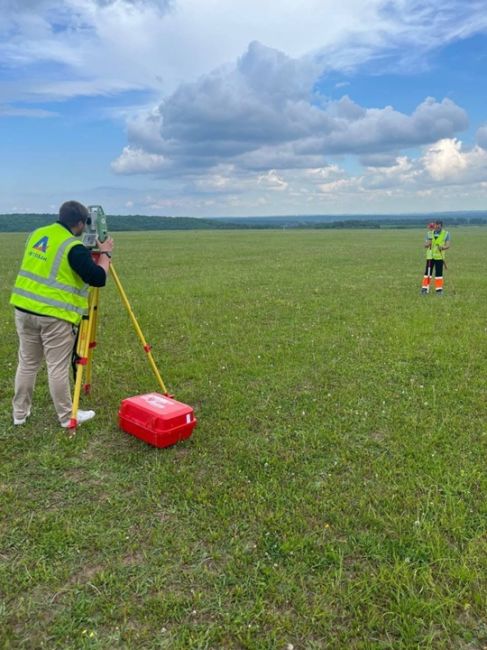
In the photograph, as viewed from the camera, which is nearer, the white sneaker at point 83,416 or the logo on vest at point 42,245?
the logo on vest at point 42,245

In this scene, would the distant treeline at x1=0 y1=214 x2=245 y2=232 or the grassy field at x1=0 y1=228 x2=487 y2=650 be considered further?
the distant treeline at x1=0 y1=214 x2=245 y2=232

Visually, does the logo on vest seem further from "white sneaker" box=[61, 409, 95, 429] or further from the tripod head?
"white sneaker" box=[61, 409, 95, 429]

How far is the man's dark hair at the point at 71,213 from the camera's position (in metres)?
6.05

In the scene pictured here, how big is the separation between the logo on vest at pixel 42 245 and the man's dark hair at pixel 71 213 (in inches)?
13.3

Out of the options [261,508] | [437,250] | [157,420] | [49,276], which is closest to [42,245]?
[49,276]

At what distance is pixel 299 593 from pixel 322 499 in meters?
1.31

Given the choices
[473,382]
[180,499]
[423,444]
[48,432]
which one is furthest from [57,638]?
[473,382]

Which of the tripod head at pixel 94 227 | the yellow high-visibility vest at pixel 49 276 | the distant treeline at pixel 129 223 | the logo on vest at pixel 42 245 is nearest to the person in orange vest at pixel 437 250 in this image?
the tripod head at pixel 94 227

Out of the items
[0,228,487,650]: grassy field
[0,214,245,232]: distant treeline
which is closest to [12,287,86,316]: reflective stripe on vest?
[0,228,487,650]: grassy field

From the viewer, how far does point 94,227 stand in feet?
20.6

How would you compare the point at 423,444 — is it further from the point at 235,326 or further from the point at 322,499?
the point at 235,326

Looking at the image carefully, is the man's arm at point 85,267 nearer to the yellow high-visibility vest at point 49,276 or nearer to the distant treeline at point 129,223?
the yellow high-visibility vest at point 49,276

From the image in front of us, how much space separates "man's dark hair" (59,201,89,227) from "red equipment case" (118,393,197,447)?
252cm

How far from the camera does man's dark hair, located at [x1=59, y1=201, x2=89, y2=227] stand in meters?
6.05
